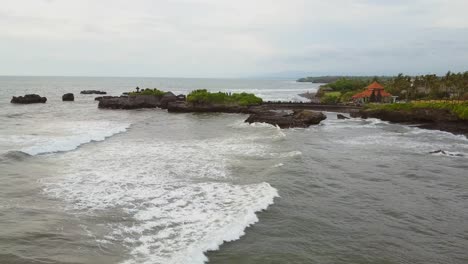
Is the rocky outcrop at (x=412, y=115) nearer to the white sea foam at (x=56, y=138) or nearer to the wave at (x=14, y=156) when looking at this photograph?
the white sea foam at (x=56, y=138)

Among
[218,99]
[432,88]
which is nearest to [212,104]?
[218,99]

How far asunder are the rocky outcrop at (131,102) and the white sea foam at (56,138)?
26.0 metres

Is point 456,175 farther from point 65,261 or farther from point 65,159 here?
point 65,159

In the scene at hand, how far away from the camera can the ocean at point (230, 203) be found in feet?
37.6

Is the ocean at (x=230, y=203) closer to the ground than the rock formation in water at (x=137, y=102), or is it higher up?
closer to the ground

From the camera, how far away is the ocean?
451 inches

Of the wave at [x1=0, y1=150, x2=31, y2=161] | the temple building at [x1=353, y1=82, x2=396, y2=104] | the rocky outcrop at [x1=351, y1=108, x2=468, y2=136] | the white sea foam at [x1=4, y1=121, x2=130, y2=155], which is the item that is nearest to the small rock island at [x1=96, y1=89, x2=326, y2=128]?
the rocky outcrop at [x1=351, y1=108, x2=468, y2=136]

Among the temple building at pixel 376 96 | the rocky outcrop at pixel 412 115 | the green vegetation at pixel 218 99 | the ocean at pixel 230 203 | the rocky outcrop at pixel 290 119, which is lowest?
the ocean at pixel 230 203

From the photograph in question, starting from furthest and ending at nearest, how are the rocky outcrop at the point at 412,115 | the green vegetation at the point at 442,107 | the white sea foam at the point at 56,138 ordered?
the rocky outcrop at the point at 412,115 → the green vegetation at the point at 442,107 → the white sea foam at the point at 56,138

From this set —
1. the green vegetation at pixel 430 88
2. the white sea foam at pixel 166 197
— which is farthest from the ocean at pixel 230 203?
the green vegetation at pixel 430 88

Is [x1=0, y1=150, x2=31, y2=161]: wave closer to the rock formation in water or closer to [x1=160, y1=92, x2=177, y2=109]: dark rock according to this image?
the rock formation in water

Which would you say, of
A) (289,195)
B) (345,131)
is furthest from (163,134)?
(289,195)

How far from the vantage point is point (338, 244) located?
39.6ft

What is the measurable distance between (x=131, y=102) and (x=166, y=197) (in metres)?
55.3
